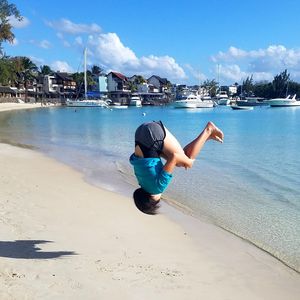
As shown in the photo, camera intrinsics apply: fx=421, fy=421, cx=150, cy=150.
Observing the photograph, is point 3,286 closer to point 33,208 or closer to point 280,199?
point 33,208

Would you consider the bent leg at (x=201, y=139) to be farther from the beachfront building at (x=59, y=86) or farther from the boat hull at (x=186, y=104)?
the beachfront building at (x=59, y=86)

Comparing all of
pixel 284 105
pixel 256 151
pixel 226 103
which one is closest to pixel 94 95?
pixel 226 103

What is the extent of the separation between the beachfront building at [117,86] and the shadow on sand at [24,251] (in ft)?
450

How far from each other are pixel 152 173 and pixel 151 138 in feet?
1.22

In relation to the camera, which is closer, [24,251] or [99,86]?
[24,251]

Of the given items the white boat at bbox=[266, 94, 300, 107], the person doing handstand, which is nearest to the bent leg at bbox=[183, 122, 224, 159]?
the person doing handstand

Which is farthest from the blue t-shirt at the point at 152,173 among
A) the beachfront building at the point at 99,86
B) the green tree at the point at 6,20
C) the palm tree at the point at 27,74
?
the beachfront building at the point at 99,86

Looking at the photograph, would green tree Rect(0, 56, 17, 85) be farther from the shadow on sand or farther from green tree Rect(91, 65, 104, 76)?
green tree Rect(91, 65, 104, 76)

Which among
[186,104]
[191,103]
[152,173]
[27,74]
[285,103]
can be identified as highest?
[27,74]

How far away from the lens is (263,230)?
26.2 feet

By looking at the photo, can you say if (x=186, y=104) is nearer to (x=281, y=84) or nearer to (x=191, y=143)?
(x=281, y=84)

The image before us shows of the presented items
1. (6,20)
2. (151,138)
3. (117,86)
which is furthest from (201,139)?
(117,86)

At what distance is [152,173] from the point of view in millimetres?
4152

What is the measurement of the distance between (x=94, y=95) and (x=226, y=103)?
43607 millimetres
